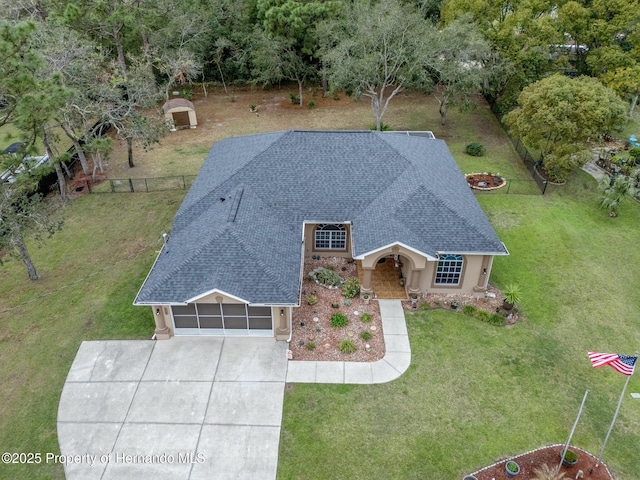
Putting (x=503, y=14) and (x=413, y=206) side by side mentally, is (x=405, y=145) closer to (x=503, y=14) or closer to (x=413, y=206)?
(x=413, y=206)

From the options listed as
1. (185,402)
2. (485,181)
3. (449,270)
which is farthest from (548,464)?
(485,181)

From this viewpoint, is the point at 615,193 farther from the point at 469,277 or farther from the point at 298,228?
the point at 298,228

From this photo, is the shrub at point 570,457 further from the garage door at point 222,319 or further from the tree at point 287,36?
the tree at point 287,36

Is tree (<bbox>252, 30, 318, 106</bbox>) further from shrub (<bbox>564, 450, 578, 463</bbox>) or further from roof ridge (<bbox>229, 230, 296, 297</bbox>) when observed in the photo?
shrub (<bbox>564, 450, 578, 463</bbox>)

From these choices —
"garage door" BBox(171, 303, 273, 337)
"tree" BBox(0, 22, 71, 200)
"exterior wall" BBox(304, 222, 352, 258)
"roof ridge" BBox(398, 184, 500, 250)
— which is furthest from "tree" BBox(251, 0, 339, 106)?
"garage door" BBox(171, 303, 273, 337)

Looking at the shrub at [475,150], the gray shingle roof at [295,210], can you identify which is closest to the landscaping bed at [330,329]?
the gray shingle roof at [295,210]
